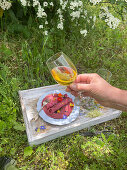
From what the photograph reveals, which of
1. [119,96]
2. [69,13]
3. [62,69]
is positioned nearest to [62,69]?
[62,69]

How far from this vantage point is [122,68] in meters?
2.61

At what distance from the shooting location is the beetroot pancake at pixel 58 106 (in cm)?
167

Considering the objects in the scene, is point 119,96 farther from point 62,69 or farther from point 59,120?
point 59,120

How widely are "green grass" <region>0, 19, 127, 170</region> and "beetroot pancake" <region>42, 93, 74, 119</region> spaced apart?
264mm

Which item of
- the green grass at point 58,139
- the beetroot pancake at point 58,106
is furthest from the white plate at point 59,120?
the green grass at point 58,139

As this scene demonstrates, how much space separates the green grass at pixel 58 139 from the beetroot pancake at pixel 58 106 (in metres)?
0.26

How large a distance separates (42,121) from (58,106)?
222 mm

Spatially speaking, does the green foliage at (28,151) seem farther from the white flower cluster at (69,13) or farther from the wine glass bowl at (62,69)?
the white flower cluster at (69,13)

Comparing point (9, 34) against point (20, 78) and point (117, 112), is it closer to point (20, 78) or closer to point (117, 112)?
point (20, 78)

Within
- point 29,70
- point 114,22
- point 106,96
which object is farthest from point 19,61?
point 106,96

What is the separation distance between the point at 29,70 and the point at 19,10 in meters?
1.10

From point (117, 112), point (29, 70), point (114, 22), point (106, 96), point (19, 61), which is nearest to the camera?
point (106, 96)

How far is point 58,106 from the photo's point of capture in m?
1.70

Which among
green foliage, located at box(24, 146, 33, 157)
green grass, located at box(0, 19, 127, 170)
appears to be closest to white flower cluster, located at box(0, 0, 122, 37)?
green grass, located at box(0, 19, 127, 170)
